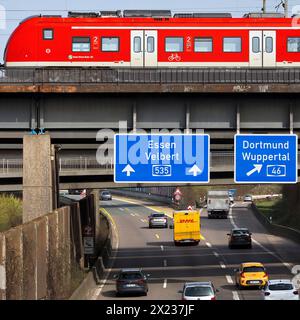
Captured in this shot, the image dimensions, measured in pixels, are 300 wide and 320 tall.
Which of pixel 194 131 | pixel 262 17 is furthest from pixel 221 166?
pixel 262 17

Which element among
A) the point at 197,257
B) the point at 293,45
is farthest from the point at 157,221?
the point at 293,45

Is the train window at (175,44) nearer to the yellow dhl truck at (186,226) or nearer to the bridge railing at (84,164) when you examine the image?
the bridge railing at (84,164)

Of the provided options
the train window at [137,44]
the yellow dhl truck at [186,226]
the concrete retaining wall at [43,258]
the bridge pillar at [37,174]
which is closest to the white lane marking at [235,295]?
the concrete retaining wall at [43,258]

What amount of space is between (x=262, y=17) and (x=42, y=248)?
17.3 m

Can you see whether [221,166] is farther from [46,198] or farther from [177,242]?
[177,242]

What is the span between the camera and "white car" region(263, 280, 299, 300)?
29969mm

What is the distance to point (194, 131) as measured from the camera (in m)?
34.9

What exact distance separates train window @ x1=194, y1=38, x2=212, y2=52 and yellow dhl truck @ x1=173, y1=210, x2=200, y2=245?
2631 cm

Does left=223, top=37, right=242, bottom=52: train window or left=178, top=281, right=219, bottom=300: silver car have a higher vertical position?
left=223, top=37, right=242, bottom=52: train window

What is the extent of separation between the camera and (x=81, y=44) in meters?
36.4

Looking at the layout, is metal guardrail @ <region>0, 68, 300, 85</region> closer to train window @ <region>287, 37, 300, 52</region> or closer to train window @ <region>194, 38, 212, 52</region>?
train window @ <region>194, 38, 212, 52</region>

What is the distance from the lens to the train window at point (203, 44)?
120 ft

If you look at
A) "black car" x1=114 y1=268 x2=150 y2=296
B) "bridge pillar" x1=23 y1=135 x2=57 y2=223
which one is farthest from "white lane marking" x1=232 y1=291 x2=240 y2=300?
"bridge pillar" x1=23 y1=135 x2=57 y2=223

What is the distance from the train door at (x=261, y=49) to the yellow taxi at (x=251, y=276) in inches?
381
